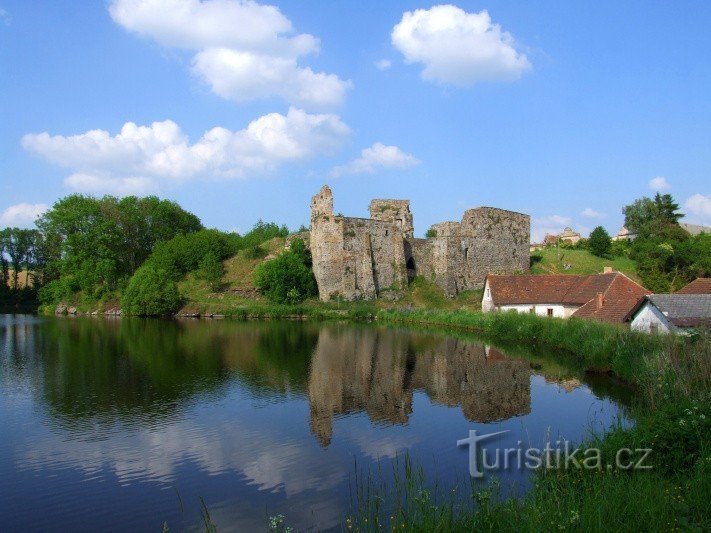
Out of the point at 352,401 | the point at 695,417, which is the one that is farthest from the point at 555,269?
the point at 695,417

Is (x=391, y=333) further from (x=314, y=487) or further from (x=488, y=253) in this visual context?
(x=314, y=487)

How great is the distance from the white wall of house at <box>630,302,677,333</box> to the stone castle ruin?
80.1ft

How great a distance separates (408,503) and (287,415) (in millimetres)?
7302

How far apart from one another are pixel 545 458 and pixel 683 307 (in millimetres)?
13578

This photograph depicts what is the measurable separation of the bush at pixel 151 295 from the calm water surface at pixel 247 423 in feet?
77.2

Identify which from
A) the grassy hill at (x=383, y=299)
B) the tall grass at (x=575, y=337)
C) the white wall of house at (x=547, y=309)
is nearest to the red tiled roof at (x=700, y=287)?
the tall grass at (x=575, y=337)

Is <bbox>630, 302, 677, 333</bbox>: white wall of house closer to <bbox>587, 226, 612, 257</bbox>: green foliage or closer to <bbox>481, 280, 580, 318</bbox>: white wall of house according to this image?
<bbox>481, 280, 580, 318</bbox>: white wall of house

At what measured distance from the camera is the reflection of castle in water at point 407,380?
14.9 m

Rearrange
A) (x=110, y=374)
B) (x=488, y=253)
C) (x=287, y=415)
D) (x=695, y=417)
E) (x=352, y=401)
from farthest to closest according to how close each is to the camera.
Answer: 1. (x=488, y=253)
2. (x=110, y=374)
3. (x=352, y=401)
4. (x=287, y=415)
5. (x=695, y=417)

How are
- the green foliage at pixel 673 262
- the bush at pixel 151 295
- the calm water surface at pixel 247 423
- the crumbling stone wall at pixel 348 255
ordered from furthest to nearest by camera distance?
the bush at pixel 151 295 → the crumbling stone wall at pixel 348 255 → the green foliage at pixel 673 262 → the calm water surface at pixel 247 423

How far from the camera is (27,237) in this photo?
68.9 metres

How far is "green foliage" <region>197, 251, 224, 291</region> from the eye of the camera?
52031 millimetres

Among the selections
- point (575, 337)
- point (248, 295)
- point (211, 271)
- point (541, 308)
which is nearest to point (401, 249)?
point (248, 295)

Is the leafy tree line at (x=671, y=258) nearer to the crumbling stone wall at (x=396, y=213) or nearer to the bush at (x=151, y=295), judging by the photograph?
the crumbling stone wall at (x=396, y=213)
